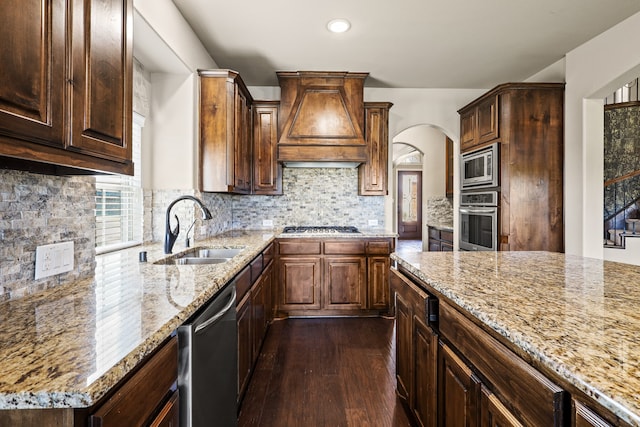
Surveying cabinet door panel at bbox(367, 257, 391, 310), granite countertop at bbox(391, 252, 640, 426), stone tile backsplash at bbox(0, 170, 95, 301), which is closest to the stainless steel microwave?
cabinet door panel at bbox(367, 257, 391, 310)

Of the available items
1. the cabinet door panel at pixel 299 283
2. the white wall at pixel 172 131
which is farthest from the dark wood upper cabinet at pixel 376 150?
the white wall at pixel 172 131

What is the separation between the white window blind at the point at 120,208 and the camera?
222cm

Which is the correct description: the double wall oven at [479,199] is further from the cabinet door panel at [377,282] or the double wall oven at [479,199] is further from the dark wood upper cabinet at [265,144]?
the dark wood upper cabinet at [265,144]

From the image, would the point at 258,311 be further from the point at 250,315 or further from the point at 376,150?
the point at 376,150

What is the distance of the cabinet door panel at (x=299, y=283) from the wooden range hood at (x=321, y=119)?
1122mm

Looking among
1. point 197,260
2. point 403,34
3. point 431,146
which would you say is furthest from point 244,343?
point 431,146

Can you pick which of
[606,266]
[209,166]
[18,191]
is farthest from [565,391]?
[209,166]

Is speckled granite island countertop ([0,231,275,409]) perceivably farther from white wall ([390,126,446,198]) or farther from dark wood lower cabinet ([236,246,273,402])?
white wall ([390,126,446,198])

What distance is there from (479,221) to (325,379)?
99.1 inches

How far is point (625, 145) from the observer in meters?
4.60

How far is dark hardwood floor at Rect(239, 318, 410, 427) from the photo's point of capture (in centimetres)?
188

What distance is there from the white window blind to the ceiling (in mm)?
1203

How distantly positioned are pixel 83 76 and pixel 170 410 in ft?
3.39

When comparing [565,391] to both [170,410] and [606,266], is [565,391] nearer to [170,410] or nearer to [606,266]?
[170,410]
